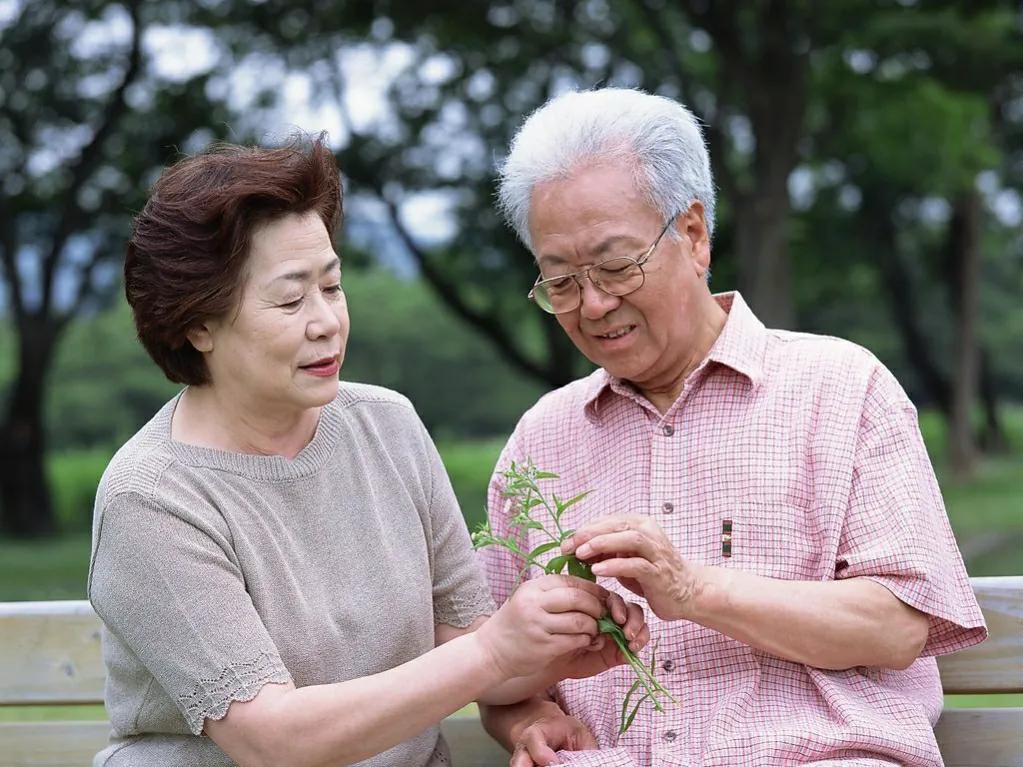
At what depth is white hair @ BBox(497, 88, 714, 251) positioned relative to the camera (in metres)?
2.84

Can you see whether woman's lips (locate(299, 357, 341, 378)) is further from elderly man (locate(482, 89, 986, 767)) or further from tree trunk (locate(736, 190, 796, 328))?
tree trunk (locate(736, 190, 796, 328))

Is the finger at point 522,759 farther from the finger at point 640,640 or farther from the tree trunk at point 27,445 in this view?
the tree trunk at point 27,445

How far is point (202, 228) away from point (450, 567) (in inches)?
35.7

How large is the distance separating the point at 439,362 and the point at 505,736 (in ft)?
67.4

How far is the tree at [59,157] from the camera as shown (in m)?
14.8

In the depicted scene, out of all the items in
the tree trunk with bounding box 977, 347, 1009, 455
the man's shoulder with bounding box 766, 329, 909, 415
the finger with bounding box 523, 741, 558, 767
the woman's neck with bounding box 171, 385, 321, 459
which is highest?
the man's shoulder with bounding box 766, 329, 909, 415

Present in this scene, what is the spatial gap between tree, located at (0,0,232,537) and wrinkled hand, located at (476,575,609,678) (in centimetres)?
1266

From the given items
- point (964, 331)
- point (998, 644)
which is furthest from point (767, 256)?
point (998, 644)

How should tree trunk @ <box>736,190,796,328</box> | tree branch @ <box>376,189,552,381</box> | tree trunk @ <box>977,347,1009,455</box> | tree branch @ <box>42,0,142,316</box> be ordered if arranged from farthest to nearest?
1. tree trunk @ <box>977,347,1009,455</box>
2. tree branch @ <box>376,189,552,381</box>
3. tree branch @ <box>42,0,142,316</box>
4. tree trunk @ <box>736,190,796,328</box>

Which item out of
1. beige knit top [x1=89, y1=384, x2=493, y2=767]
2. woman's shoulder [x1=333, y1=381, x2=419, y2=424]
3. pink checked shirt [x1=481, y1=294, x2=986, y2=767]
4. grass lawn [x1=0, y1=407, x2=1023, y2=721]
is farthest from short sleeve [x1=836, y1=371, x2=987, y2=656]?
grass lawn [x1=0, y1=407, x2=1023, y2=721]

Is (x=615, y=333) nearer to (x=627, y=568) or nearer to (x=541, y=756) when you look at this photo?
(x=627, y=568)

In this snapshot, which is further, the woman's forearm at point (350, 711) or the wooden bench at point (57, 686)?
the wooden bench at point (57, 686)

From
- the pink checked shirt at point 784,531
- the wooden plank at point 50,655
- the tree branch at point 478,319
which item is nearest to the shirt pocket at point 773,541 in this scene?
the pink checked shirt at point 784,531

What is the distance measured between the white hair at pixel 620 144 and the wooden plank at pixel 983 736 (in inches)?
49.0
